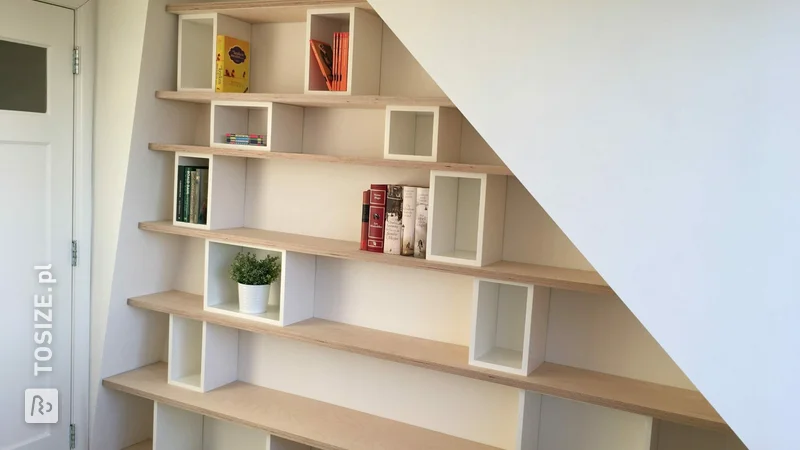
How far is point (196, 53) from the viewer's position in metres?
3.24

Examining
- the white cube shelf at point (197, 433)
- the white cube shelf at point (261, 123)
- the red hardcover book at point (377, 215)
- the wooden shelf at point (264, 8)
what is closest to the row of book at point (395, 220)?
the red hardcover book at point (377, 215)

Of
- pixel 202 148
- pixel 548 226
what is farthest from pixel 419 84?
pixel 202 148

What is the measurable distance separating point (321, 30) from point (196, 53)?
77cm

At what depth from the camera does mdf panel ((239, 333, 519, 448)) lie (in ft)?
8.84

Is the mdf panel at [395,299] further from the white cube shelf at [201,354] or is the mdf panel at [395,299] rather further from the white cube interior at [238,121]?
the white cube interior at [238,121]

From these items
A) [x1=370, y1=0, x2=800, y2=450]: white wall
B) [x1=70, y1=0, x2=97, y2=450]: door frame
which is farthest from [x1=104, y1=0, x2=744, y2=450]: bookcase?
[x1=370, y1=0, x2=800, y2=450]: white wall

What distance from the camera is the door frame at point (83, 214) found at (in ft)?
10.2

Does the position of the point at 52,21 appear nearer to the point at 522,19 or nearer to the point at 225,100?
the point at 225,100

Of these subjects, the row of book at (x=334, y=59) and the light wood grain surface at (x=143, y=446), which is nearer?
the row of book at (x=334, y=59)

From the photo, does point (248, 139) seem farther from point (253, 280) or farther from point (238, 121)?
point (253, 280)

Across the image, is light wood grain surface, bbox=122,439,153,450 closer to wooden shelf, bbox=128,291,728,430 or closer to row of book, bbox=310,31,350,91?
wooden shelf, bbox=128,291,728,430

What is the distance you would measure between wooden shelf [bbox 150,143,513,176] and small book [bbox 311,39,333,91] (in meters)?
0.30

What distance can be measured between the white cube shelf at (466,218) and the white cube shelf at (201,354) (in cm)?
117

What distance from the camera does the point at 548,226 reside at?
2543 mm
